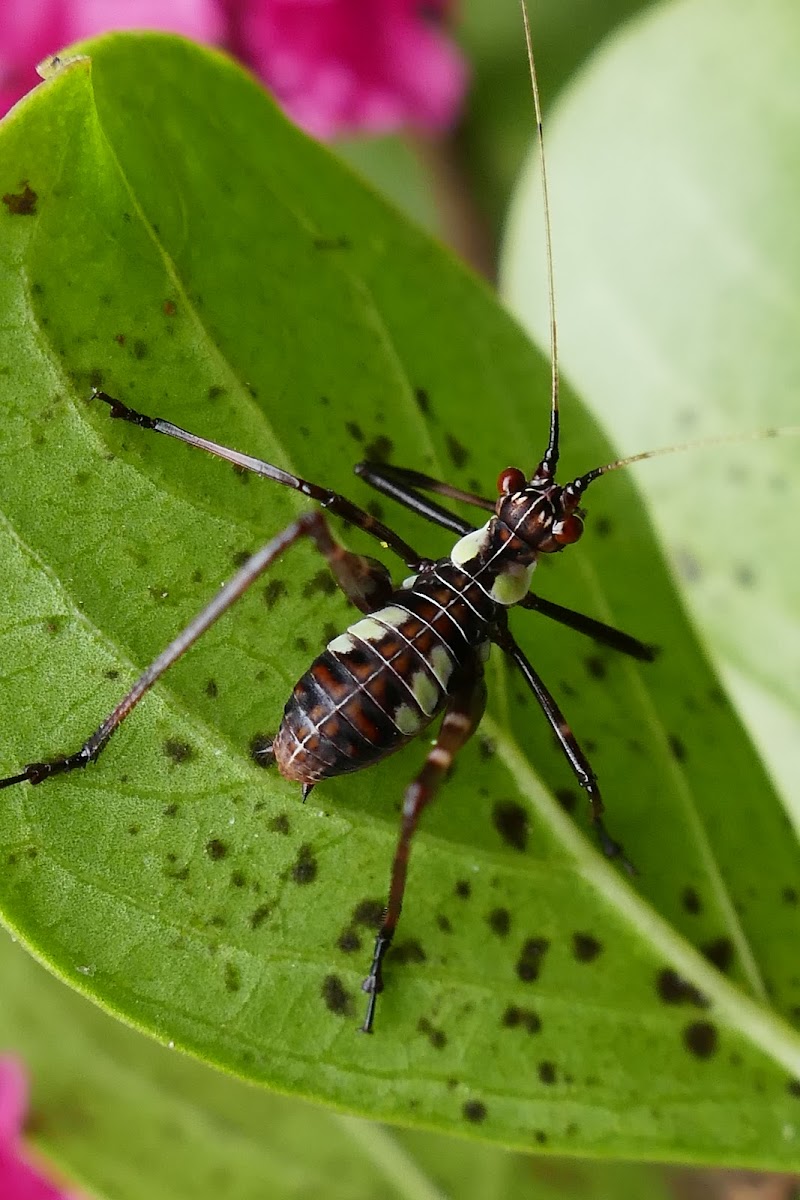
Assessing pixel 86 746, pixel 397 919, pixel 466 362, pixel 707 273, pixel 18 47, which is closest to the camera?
pixel 86 746

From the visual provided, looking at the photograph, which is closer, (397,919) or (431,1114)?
(431,1114)

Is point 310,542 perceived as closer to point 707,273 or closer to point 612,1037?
point 612,1037

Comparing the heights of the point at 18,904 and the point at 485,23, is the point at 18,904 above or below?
below

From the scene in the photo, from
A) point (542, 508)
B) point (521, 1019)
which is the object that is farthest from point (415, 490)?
point (521, 1019)

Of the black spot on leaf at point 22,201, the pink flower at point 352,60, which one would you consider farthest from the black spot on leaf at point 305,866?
the pink flower at point 352,60

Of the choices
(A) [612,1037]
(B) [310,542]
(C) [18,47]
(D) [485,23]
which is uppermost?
(C) [18,47]

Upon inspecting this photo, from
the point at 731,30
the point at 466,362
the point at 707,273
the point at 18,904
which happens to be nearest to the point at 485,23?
the point at 731,30
